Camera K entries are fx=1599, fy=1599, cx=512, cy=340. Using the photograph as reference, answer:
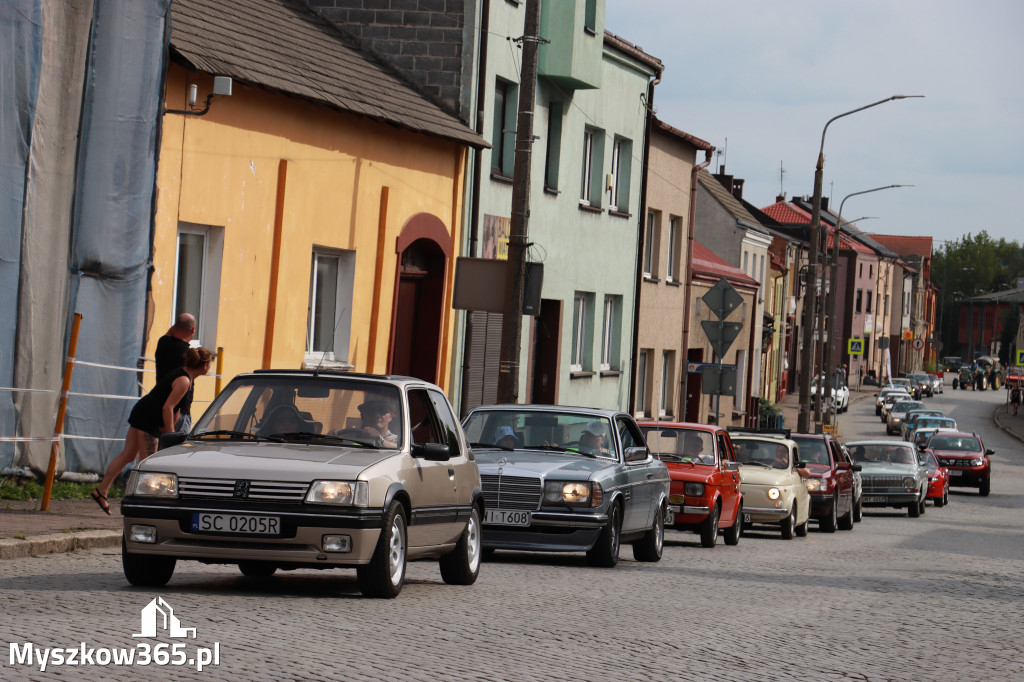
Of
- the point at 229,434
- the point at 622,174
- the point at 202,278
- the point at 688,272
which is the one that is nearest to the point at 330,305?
the point at 202,278

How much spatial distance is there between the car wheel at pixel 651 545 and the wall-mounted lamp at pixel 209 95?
249 inches

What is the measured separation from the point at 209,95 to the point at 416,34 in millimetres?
8227

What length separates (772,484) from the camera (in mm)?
21922

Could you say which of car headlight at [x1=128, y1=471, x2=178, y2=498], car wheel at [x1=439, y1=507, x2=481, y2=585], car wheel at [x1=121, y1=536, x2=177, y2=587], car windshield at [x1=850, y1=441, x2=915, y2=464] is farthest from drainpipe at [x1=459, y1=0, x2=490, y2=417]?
car headlight at [x1=128, y1=471, x2=178, y2=498]

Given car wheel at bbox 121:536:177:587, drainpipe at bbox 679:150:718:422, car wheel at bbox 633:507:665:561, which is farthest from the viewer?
drainpipe at bbox 679:150:718:422

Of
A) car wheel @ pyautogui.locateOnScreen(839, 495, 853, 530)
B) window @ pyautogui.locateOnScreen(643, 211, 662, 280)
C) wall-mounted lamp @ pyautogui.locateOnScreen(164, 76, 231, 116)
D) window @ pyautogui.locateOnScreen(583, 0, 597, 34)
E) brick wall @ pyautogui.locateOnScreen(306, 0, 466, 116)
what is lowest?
car wheel @ pyautogui.locateOnScreen(839, 495, 853, 530)

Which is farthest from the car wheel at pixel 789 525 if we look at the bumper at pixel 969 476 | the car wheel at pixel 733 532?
the bumper at pixel 969 476

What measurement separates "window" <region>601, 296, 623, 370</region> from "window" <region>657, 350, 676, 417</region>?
5.42 m

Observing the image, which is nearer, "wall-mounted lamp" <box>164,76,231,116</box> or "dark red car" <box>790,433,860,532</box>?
"wall-mounted lamp" <box>164,76,231,116</box>

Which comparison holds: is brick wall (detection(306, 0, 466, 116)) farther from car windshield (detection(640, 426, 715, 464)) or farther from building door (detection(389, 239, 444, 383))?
car windshield (detection(640, 426, 715, 464))

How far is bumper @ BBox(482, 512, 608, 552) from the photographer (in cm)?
1381

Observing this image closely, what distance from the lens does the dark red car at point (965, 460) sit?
41.7 m

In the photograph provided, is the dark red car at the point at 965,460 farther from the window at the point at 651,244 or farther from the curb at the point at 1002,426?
the curb at the point at 1002,426

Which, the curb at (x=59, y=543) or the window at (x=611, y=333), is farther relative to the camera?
the window at (x=611, y=333)
